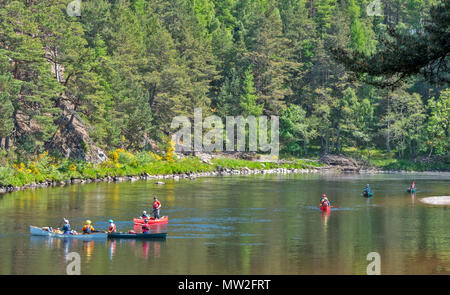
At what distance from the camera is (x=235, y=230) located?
4566 centimetres

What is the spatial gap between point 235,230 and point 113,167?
3976 centimetres

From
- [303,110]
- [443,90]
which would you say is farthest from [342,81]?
[443,90]

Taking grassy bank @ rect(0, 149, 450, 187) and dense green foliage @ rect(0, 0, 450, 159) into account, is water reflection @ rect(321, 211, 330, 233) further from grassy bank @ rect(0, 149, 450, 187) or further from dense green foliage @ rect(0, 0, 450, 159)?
dense green foliage @ rect(0, 0, 450, 159)

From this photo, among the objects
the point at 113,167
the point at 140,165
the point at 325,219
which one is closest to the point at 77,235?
the point at 325,219

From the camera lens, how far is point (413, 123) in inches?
4594

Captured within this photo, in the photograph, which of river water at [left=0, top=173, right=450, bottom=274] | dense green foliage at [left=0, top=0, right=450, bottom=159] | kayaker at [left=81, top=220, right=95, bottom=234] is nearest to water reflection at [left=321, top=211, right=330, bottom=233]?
river water at [left=0, top=173, right=450, bottom=274]

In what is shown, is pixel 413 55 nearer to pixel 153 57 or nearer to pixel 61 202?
pixel 61 202

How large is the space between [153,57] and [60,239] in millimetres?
64816

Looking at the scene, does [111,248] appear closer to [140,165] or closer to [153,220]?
[153,220]

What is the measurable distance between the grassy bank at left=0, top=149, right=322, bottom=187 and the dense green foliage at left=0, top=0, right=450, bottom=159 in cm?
211

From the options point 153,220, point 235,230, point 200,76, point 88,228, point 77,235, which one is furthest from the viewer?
point 200,76

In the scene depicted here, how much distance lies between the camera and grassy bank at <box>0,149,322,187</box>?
6844 centimetres

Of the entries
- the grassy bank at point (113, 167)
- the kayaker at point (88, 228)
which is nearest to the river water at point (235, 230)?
the kayaker at point (88, 228)

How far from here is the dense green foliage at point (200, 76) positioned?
76.9 meters
